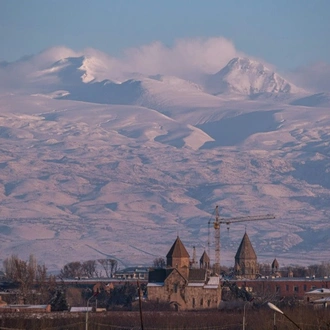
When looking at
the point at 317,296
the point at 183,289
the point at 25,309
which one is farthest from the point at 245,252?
the point at 25,309

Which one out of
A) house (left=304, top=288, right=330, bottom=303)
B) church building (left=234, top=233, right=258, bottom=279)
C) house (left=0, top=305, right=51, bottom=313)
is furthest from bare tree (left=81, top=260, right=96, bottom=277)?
house (left=0, top=305, right=51, bottom=313)

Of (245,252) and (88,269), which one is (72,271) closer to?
(88,269)

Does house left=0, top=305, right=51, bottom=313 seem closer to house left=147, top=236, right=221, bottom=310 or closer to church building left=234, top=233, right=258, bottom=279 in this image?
house left=147, top=236, right=221, bottom=310

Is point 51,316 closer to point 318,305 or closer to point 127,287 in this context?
point 318,305

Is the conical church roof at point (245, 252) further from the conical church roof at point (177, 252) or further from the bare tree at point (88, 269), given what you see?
the conical church roof at point (177, 252)

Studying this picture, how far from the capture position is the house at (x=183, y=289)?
75.4 meters

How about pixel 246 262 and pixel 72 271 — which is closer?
pixel 246 262

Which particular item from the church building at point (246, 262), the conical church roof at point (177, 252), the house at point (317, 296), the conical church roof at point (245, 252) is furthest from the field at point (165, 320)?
the conical church roof at point (245, 252)

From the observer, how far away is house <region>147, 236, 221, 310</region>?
7544cm

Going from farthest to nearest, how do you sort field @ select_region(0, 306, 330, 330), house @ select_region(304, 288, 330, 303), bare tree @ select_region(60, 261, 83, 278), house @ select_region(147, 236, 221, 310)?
1. bare tree @ select_region(60, 261, 83, 278)
2. house @ select_region(304, 288, 330, 303)
3. house @ select_region(147, 236, 221, 310)
4. field @ select_region(0, 306, 330, 330)

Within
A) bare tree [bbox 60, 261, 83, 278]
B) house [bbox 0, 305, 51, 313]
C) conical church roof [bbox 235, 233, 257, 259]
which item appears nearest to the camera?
house [bbox 0, 305, 51, 313]

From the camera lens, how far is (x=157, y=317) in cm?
6278

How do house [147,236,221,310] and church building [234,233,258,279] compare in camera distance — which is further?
church building [234,233,258,279]

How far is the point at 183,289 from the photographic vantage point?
251ft
